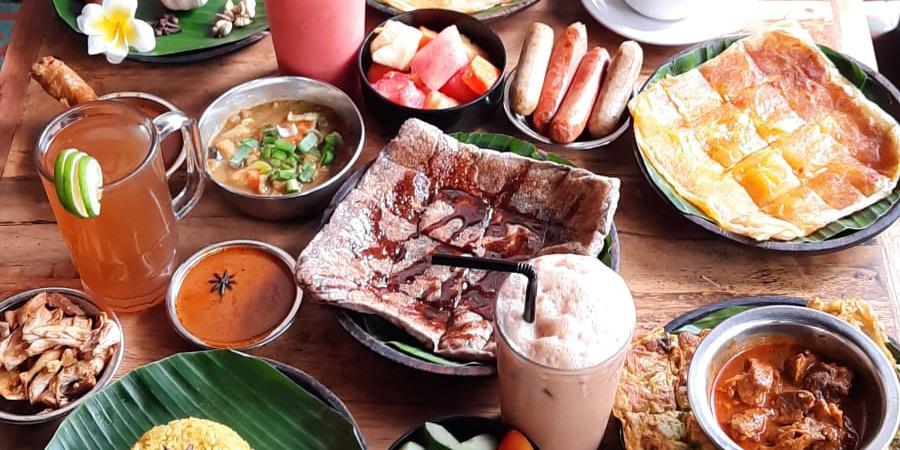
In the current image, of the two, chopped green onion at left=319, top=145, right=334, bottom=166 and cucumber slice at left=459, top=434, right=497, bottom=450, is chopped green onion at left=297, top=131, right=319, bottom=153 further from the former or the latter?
cucumber slice at left=459, top=434, right=497, bottom=450

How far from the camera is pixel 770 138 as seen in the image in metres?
2.20

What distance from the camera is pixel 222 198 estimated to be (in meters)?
2.11

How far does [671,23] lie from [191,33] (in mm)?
1335

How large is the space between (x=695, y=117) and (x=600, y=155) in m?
0.27

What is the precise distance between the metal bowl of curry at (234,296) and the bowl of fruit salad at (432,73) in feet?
1.57

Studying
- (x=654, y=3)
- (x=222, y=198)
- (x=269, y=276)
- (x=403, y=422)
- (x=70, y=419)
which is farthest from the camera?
(x=654, y=3)

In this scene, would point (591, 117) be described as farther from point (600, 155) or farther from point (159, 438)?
point (159, 438)

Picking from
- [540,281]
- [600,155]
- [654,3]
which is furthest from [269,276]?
[654,3]

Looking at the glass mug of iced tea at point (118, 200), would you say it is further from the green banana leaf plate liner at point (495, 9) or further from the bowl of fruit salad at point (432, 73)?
the green banana leaf plate liner at point (495, 9)

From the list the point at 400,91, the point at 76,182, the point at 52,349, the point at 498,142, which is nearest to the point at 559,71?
the point at 498,142

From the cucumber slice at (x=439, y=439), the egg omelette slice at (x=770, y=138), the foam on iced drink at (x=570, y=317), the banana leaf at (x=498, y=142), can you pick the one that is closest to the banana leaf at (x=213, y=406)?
the cucumber slice at (x=439, y=439)

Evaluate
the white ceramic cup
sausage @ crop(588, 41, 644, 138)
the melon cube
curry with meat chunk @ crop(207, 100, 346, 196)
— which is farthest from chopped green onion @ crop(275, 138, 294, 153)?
the white ceramic cup

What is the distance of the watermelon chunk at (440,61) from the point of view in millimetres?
2227

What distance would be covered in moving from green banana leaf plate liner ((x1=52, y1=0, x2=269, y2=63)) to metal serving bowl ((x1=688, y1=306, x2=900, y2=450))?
1.52m
